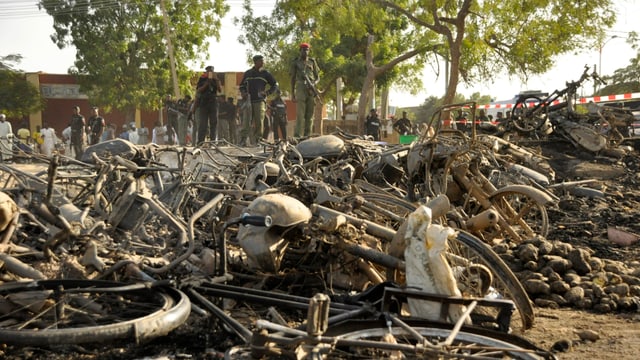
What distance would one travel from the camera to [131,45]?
3856cm

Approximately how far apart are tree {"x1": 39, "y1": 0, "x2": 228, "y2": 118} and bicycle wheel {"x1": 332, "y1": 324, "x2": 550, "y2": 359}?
37.1 m

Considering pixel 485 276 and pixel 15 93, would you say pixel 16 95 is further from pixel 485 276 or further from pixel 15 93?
pixel 485 276

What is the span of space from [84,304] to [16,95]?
1466 inches

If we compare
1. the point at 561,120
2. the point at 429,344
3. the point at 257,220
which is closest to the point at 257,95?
the point at 561,120

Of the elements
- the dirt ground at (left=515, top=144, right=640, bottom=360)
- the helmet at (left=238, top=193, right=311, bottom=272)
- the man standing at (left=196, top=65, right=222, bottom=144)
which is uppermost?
the man standing at (left=196, top=65, right=222, bottom=144)

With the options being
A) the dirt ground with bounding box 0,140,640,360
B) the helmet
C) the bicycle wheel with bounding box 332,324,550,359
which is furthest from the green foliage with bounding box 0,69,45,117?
the bicycle wheel with bounding box 332,324,550,359

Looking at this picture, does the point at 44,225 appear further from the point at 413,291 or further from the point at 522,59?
the point at 522,59

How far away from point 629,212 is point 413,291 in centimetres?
752

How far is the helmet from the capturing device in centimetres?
407

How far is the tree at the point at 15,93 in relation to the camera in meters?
36.2

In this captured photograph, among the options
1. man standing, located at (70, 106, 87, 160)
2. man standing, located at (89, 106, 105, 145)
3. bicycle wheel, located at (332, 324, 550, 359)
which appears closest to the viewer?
bicycle wheel, located at (332, 324, 550, 359)

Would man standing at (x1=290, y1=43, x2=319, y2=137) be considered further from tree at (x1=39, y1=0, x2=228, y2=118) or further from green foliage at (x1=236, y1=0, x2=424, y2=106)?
tree at (x1=39, y1=0, x2=228, y2=118)

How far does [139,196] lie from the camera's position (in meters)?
4.90

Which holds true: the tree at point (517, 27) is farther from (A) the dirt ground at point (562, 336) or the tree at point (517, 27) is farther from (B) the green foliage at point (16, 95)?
(B) the green foliage at point (16, 95)
